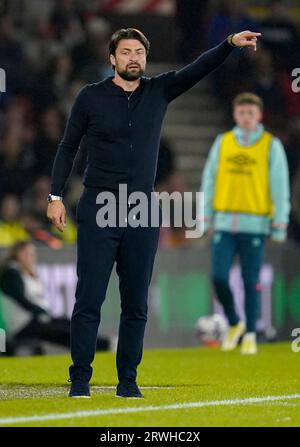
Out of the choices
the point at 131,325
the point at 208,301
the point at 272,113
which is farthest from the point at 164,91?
the point at 272,113

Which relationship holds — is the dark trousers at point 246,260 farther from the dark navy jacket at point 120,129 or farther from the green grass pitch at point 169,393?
the dark navy jacket at point 120,129

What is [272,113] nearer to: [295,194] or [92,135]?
[295,194]

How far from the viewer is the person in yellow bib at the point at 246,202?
13.9 meters

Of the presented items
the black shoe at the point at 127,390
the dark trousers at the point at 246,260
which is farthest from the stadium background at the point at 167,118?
the black shoe at the point at 127,390

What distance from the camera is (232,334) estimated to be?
563 inches

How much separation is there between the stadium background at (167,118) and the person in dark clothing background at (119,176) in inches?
252

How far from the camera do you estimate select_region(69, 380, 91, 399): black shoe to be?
8742 mm

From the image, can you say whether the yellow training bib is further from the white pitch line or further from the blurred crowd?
the white pitch line

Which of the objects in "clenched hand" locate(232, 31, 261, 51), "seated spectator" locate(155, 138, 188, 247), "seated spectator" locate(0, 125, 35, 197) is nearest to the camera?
"clenched hand" locate(232, 31, 261, 51)

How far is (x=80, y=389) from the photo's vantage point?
875cm

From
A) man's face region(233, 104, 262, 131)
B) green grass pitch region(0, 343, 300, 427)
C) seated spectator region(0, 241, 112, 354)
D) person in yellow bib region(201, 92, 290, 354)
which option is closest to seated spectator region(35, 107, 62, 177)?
seated spectator region(0, 241, 112, 354)

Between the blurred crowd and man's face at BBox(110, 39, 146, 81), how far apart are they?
256 inches

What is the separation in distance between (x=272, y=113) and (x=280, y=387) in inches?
434

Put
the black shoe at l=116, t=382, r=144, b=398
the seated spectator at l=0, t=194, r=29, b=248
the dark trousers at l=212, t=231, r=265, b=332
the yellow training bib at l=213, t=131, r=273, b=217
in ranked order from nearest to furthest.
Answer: the black shoe at l=116, t=382, r=144, b=398, the dark trousers at l=212, t=231, r=265, b=332, the yellow training bib at l=213, t=131, r=273, b=217, the seated spectator at l=0, t=194, r=29, b=248
